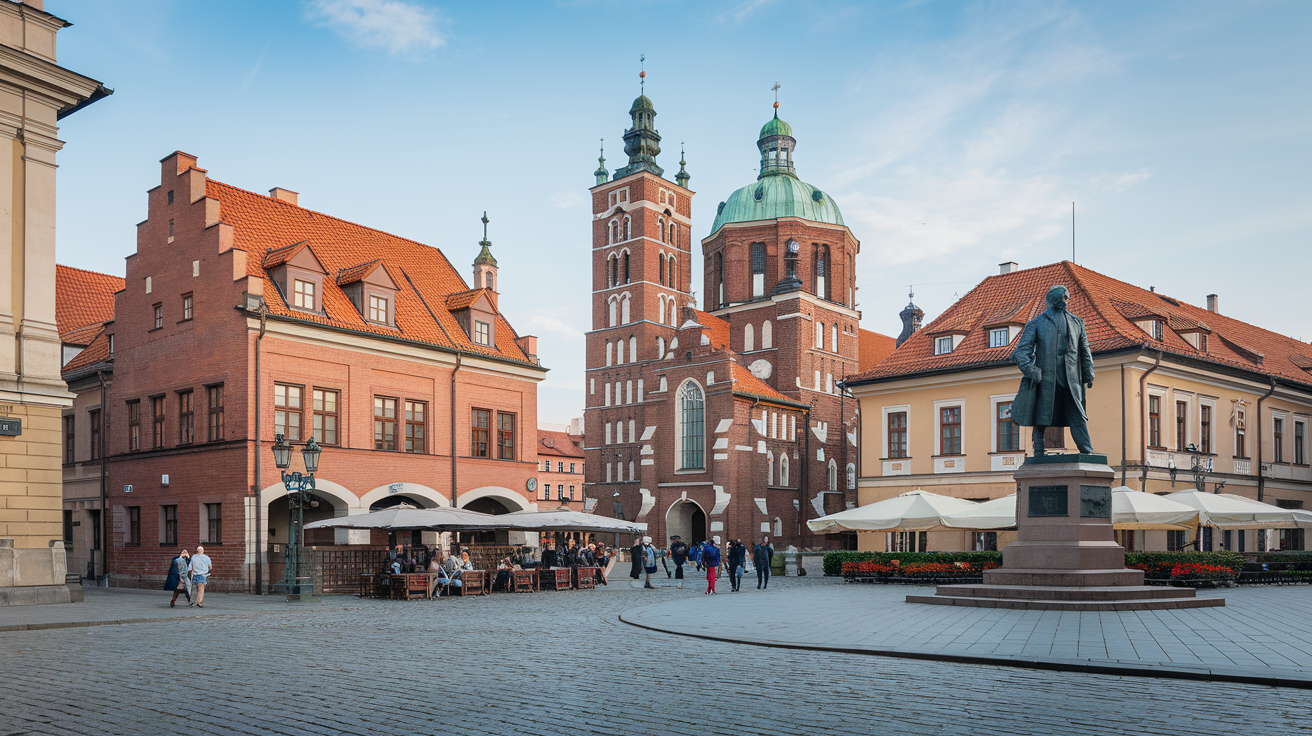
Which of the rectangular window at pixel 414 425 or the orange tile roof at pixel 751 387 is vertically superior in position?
the orange tile roof at pixel 751 387

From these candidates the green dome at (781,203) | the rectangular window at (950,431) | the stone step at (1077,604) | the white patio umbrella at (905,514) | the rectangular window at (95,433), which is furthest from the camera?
the green dome at (781,203)

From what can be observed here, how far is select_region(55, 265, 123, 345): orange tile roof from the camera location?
3915 cm

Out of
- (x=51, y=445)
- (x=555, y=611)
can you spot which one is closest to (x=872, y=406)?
(x=555, y=611)

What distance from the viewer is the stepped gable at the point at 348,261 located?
3084cm

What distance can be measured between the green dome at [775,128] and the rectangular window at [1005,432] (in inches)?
1832

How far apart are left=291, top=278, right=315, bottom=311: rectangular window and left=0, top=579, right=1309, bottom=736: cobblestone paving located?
15736mm

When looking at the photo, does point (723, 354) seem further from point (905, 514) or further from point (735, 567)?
point (735, 567)

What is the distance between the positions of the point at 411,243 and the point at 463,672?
2958 centimetres

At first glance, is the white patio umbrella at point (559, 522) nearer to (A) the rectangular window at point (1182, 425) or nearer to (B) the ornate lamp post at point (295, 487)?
(B) the ornate lamp post at point (295, 487)

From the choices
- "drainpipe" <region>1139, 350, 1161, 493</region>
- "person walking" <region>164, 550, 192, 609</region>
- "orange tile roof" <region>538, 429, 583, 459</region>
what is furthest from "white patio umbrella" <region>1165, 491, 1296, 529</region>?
"orange tile roof" <region>538, 429, 583, 459</region>

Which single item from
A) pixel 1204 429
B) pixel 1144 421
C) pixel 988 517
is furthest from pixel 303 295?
pixel 1204 429

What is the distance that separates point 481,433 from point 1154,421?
73.7ft

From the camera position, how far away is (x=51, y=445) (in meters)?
21.7

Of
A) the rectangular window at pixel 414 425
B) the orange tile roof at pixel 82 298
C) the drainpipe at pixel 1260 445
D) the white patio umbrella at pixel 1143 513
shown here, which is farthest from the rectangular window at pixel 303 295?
the drainpipe at pixel 1260 445
